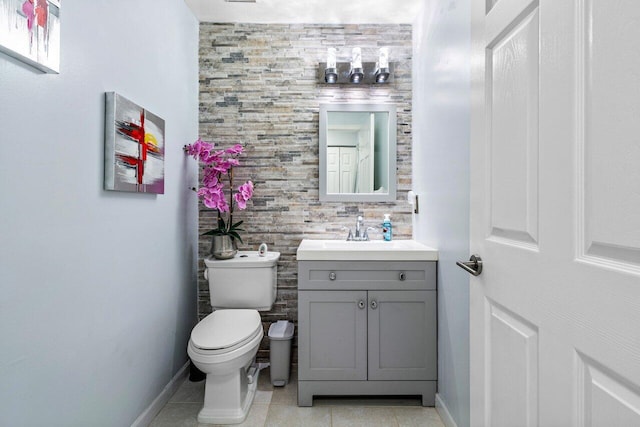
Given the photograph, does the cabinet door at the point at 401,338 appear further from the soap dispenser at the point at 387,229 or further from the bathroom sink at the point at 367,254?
the soap dispenser at the point at 387,229

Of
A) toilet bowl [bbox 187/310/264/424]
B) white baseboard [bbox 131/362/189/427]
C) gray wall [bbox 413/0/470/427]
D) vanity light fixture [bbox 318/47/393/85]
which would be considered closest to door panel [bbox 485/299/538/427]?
gray wall [bbox 413/0/470/427]

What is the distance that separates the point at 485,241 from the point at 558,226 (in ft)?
0.98

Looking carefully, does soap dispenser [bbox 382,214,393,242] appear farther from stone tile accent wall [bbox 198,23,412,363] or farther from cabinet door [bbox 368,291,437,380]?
cabinet door [bbox 368,291,437,380]

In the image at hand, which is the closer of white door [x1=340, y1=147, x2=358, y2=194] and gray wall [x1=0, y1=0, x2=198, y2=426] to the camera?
gray wall [x1=0, y1=0, x2=198, y2=426]

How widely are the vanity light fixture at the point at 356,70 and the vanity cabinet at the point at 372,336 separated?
1286 millimetres

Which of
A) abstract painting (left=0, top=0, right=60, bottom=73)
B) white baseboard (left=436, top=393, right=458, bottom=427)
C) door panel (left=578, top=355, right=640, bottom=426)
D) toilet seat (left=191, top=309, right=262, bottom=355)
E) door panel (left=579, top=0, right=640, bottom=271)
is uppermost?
abstract painting (left=0, top=0, right=60, bottom=73)

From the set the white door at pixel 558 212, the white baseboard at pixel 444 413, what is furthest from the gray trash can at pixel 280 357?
the white door at pixel 558 212

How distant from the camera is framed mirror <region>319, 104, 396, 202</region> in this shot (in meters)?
2.46

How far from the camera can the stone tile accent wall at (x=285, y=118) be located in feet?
8.04

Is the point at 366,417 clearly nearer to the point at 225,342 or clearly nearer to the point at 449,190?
the point at 225,342

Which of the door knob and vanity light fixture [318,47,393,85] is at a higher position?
vanity light fixture [318,47,393,85]

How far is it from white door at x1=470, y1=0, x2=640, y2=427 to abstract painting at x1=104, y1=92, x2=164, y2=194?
134cm

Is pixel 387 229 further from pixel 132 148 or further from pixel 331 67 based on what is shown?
pixel 132 148

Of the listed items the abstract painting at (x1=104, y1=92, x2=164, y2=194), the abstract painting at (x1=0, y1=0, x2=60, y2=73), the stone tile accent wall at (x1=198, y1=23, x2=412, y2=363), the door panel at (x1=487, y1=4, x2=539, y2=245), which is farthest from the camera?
the stone tile accent wall at (x1=198, y1=23, x2=412, y2=363)
